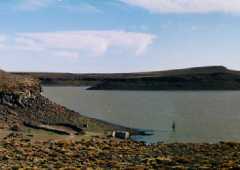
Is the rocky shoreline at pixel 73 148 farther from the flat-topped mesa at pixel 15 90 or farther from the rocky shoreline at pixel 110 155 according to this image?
the flat-topped mesa at pixel 15 90

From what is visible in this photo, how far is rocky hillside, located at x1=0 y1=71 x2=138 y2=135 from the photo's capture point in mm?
57750

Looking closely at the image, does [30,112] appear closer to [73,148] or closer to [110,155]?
[73,148]

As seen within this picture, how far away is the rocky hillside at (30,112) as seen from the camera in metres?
57.8

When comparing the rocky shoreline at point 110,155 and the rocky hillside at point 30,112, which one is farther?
the rocky hillside at point 30,112

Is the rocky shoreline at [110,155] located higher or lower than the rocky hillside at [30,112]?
lower

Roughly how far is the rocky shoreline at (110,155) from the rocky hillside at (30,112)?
1069 cm

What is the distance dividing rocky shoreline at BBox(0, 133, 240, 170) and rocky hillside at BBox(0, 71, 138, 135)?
1069 centimetres

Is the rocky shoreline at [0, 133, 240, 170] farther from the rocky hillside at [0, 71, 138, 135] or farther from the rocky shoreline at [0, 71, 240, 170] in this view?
the rocky hillside at [0, 71, 138, 135]

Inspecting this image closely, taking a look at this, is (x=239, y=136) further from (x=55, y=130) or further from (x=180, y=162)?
(x=180, y=162)

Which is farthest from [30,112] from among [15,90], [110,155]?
[110,155]

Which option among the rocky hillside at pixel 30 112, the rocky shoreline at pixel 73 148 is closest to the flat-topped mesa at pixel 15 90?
the rocky hillside at pixel 30 112

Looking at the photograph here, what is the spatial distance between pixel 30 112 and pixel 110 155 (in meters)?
26.3

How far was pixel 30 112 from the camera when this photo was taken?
204 ft

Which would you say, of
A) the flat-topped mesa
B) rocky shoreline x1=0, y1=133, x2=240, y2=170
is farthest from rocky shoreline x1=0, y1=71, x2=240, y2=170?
the flat-topped mesa
